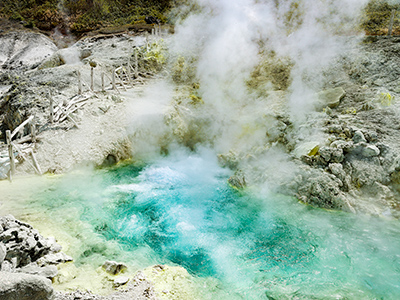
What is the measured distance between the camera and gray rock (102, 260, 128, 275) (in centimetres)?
354

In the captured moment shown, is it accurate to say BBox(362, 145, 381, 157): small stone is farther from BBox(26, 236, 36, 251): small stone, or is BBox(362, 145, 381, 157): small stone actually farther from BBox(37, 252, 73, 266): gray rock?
BBox(26, 236, 36, 251): small stone

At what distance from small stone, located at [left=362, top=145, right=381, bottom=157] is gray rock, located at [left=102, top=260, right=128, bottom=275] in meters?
5.58

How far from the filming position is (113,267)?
3553mm

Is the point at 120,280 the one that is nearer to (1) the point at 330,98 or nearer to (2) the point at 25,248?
(2) the point at 25,248

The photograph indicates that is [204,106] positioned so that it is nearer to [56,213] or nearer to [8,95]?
[56,213]

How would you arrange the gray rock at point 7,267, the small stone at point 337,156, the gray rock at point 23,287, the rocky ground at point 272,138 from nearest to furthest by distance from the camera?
the gray rock at point 23,287 → the gray rock at point 7,267 → the rocky ground at point 272,138 → the small stone at point 337,156

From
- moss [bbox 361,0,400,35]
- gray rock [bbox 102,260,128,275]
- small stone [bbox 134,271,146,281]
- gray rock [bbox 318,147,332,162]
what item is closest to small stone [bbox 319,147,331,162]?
gray rock [bbox 318,147,332,162]

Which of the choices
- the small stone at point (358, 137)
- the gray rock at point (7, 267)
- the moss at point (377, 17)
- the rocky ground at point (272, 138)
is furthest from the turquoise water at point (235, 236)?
the moss at point (377, 17)

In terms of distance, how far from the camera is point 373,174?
5625 mm

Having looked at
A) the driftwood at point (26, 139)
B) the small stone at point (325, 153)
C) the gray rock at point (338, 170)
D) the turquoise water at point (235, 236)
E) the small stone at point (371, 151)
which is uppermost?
the small stone at point (371, 151)

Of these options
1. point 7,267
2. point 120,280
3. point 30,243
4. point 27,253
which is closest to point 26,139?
point 30,243

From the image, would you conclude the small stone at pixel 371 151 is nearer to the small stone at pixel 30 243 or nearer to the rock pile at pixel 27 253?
the rock pile at pixel 27 253

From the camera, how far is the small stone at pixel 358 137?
19.8 feet

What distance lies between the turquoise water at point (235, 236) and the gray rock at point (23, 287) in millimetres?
1365
